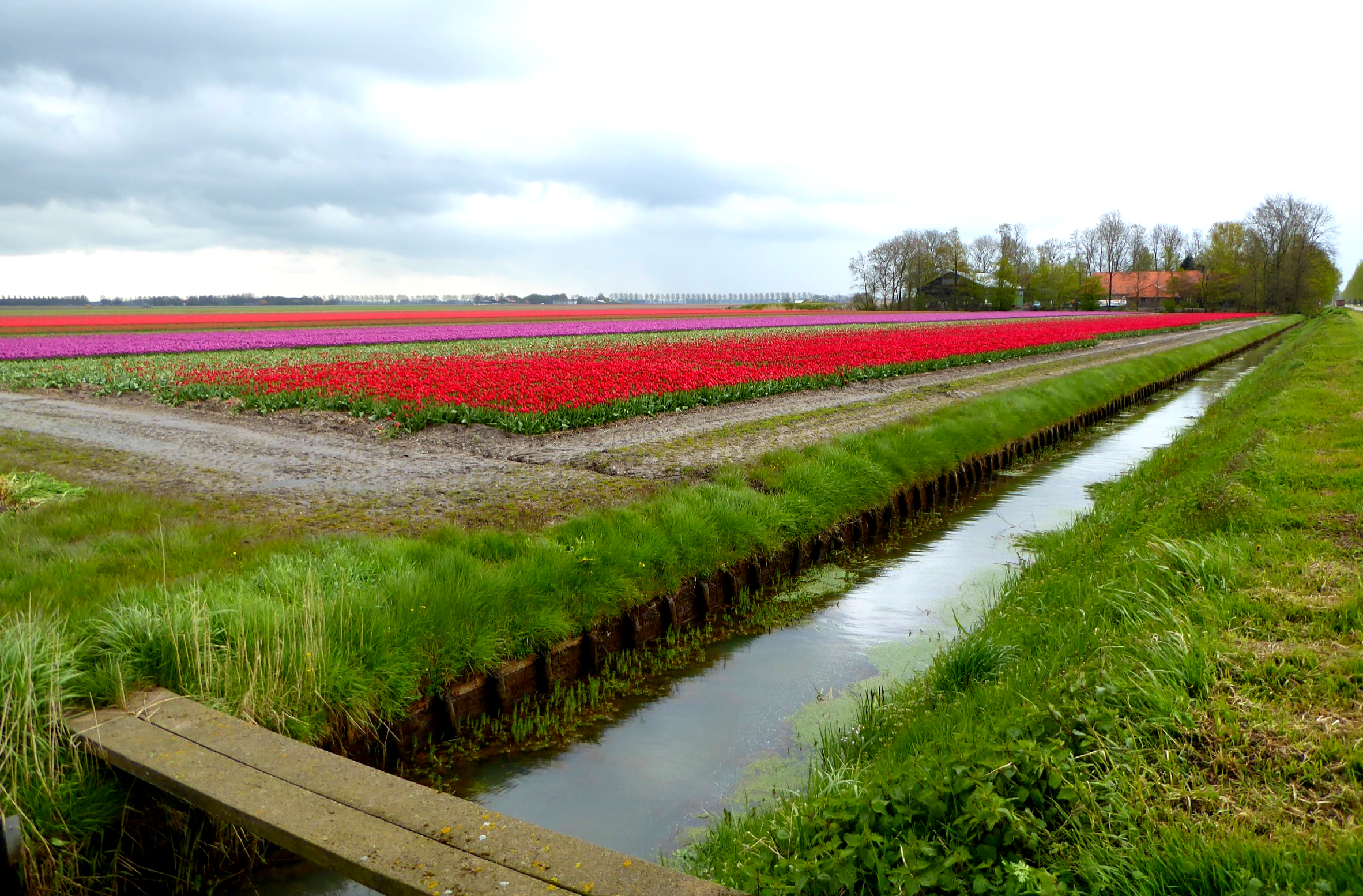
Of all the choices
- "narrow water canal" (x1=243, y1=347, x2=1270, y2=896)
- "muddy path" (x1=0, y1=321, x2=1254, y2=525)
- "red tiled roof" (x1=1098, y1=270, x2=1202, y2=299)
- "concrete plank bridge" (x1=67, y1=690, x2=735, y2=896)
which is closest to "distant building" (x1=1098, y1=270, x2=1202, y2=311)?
"red tiled roof" (x1=1098, y1=270, x2=1202, y2=299)

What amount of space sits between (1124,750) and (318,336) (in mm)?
38583

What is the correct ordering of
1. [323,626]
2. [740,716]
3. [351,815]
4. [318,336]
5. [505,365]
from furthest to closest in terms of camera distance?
[318,336]
[505,365]
[740,716]
[323,626]
[351,815]

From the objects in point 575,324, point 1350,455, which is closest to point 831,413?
point 1350,455

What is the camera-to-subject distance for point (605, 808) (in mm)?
4719

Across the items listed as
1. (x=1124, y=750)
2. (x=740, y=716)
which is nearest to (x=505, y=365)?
(x=740, y=716)

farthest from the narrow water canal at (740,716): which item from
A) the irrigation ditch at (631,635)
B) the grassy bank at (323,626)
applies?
the grassy bank at (323,626)

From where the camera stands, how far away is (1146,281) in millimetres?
113062

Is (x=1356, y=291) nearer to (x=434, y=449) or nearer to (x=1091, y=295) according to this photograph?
(x=1091, y=295)

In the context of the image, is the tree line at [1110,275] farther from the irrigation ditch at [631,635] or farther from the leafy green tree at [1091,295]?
the irrigation ditch at [631,635]

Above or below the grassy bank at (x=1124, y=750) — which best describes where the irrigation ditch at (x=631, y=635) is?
below

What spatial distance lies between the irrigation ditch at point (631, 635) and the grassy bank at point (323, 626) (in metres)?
0.10

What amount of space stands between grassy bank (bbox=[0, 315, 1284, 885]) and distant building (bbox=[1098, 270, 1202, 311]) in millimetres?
104349

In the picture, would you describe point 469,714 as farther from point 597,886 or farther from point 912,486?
point 912,486

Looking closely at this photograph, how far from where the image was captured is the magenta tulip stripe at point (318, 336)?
29.6 meters
